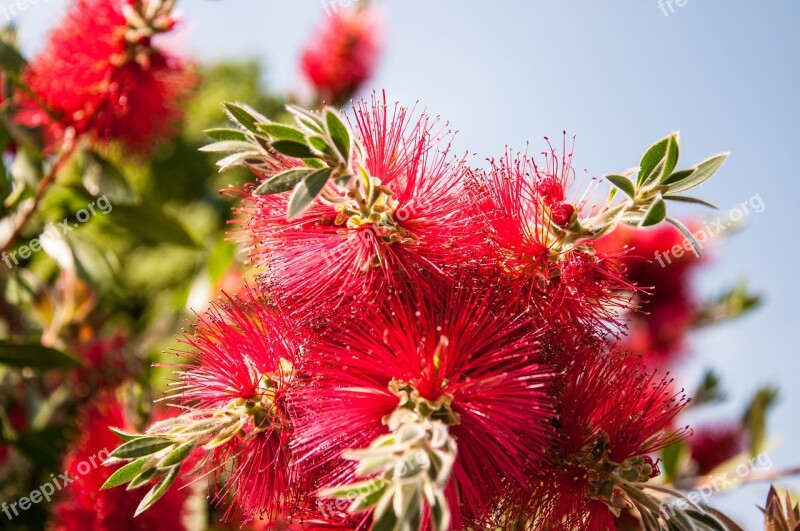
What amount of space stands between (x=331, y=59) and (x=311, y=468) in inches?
80.4

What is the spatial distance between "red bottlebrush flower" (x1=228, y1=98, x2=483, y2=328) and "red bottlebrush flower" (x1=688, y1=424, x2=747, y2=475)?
156 centimetres

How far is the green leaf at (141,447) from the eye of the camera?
2.23 feet

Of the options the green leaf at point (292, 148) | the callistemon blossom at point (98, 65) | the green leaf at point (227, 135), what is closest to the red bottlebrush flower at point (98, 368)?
the callistemon blossom at point (98, 65)

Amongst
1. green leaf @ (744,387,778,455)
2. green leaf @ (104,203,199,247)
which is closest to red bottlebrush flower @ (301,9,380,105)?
green leaf @ (104,203,199,247)

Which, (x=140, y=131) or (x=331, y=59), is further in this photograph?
(x=331, y=59)

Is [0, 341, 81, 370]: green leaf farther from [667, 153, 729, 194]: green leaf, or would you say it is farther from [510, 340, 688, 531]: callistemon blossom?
[667, 153, 729, 194]: green leaf

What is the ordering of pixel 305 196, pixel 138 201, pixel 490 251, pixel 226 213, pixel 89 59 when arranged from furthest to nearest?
pixel 226 213
pixel 138 201
pixel 89 59
pixel 490 251
pixel 305 196

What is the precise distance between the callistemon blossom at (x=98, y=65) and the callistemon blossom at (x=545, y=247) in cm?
86

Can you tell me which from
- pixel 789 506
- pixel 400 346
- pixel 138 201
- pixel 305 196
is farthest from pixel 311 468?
pixel 138 201

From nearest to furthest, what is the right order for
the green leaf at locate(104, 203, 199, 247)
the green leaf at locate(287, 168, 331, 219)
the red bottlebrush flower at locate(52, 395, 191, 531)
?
the green leaf at locate(287, 168, 331, 219) < the red bottlebrush flower at locate(52, 395, 191, 531) < the green leaf at locate(104, 203, 199, 247)

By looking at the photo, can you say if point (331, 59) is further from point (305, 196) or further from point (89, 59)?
point (305, 196)

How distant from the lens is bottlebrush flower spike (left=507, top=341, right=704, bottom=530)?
0.73 meters

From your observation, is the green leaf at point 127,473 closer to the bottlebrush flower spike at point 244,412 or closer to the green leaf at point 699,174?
the bottlebrush flower spike at point 244,412

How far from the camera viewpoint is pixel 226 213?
4.36m
